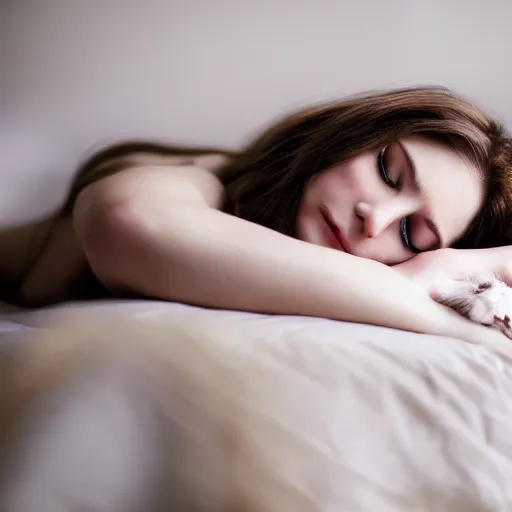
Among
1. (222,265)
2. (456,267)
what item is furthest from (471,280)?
(222,265)

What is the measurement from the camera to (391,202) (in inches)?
32.3

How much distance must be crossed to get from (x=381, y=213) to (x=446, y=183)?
0.37 feet

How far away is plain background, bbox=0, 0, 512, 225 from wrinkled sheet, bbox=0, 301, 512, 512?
0.83 feet

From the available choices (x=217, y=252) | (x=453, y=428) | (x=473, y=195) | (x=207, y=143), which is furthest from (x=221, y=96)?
(x=453, y=428)

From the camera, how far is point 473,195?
88cm

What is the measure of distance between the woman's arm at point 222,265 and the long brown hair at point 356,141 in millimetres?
140

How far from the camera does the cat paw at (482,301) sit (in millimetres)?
717

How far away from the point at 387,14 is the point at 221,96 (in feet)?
0.85

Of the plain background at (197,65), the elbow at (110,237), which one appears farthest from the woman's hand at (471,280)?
the elbow at (110,237)

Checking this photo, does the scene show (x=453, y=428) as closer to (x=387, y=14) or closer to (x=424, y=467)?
(x=424, y=467)

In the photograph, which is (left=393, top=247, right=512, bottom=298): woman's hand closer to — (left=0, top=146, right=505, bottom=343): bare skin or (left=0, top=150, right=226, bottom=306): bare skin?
(left=0, top=146, right=505, bottom=343): bare skin

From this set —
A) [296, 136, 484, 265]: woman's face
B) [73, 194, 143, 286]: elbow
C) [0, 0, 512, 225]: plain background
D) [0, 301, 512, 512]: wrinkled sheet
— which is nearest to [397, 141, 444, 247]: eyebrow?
[296, 136, 484, 265]: woman's face

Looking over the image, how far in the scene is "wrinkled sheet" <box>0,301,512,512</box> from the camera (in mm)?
521

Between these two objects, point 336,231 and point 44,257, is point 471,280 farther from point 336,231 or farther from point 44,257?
point 44,257
